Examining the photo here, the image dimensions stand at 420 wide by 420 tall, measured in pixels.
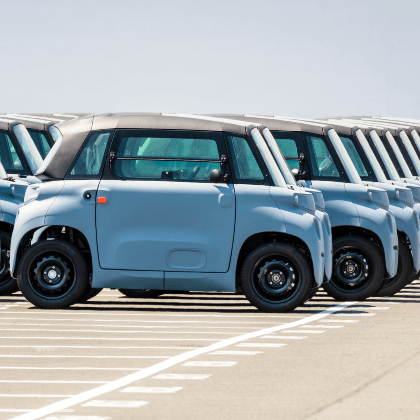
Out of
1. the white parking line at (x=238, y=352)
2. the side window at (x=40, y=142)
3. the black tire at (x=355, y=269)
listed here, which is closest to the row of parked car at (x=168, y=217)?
the black tire at (x=355, y=269)

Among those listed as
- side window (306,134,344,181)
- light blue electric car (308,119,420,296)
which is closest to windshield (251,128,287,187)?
side window (306,134,344,181)

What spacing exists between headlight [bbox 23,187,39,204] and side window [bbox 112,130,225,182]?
86 cm

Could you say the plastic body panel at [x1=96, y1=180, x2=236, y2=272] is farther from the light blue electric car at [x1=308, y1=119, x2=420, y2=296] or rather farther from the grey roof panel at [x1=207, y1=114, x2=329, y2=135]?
the light blue electric car at [x1=308, y1=119, x2=420, y2=296]

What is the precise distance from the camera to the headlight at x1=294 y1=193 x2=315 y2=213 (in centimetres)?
1304

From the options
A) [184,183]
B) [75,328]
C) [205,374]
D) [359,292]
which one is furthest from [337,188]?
[205,374]

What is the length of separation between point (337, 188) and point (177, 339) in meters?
4.54

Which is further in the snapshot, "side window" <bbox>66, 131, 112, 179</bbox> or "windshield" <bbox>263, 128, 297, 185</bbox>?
"windshield" <bbox>263, 128, 297, 185</bbox>

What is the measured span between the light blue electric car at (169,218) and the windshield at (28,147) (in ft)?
7.15

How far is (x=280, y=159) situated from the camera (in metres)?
13.8

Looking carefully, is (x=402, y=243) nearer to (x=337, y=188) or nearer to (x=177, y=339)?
(x=337, y=188)

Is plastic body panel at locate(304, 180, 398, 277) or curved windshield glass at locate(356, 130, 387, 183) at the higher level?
curved windshield glass at locate(356, 130, 387, 183)

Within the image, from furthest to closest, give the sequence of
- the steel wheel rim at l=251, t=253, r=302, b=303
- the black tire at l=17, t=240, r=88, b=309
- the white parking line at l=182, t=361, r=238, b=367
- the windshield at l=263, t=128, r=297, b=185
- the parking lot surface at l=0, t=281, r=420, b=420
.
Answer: the windshield at l=263, t=128, r=297, b=185 < the black tire at l=17, t=240, r=88, b=309 < the steel wheel rim at l=251, t=253, r=302, b=303 < the white parking line at l=182, t=361, r=238, b=367 < the parking lot surface at l=0, t=281, r=420, b=420

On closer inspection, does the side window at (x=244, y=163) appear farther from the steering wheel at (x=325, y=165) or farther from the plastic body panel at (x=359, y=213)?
the steering wheel at (x=325, y=165)

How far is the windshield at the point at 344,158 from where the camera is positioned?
15.0 metres
